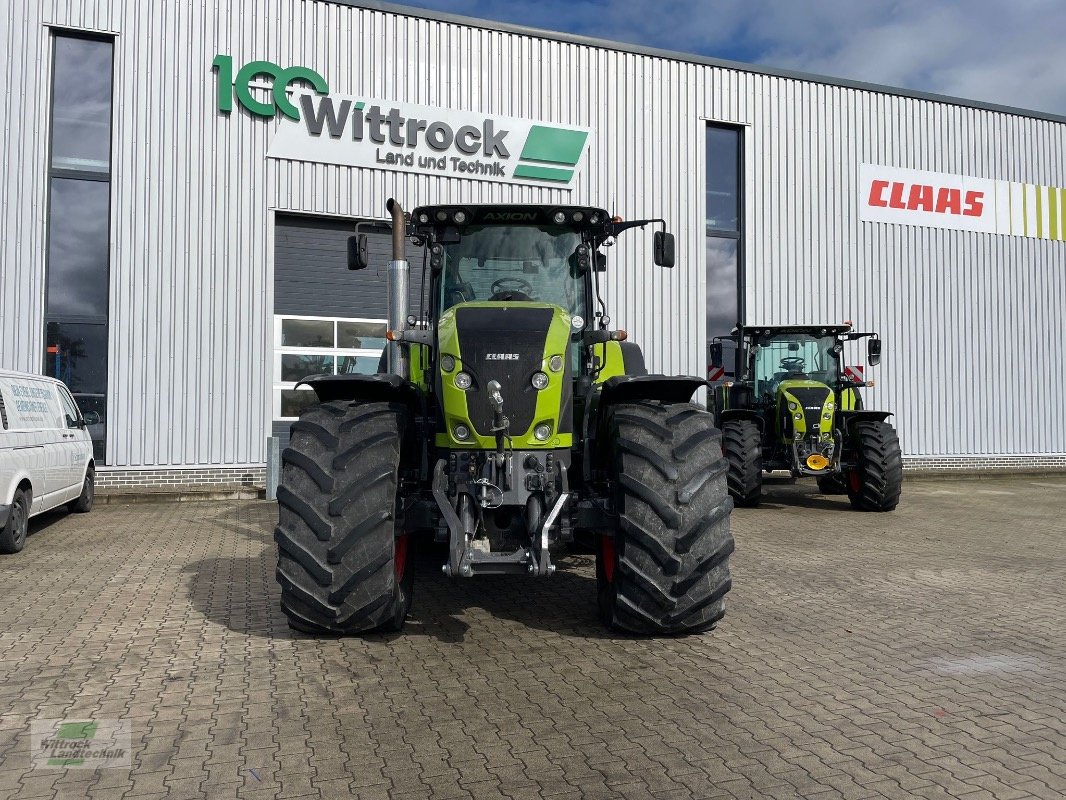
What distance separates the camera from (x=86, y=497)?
11.3 m

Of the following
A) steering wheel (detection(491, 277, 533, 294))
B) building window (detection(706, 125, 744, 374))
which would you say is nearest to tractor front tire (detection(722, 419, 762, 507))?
building window (detection(706, 125, 744, 374))

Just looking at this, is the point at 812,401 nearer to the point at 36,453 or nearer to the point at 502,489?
the point at 502,489

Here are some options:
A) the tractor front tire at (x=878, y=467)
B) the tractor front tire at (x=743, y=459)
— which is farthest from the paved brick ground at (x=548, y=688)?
the tractor front tire at (x=743, y=459)

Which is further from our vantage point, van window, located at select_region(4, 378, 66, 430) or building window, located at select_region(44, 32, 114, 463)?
building window, located at select_region(44, 32, 114, 463)

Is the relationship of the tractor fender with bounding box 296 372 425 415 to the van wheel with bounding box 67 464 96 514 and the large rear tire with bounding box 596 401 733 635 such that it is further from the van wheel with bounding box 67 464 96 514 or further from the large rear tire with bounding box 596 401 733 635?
the van wheel with bounding box 67 464 96 514

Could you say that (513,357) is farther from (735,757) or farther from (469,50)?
(469,50)

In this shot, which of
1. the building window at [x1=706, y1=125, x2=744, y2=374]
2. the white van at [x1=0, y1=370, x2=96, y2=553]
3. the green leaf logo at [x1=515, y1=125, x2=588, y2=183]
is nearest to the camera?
the white van at [x1=0, y1=370, x2=96, y2=553]

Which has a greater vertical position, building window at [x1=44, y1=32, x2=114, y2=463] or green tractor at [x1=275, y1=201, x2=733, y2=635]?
building window at [x1=44, y1=32, x2=114, y2=463]

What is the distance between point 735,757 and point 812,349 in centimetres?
1074

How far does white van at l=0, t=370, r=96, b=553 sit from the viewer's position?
322 inches

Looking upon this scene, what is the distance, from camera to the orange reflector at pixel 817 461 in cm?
1178

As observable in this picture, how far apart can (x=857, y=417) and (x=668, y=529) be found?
845 cm

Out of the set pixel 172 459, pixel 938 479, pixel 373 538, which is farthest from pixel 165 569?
pixel 938 479

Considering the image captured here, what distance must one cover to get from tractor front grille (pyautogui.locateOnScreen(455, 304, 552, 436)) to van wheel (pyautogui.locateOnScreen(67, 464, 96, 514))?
859 centimetres
